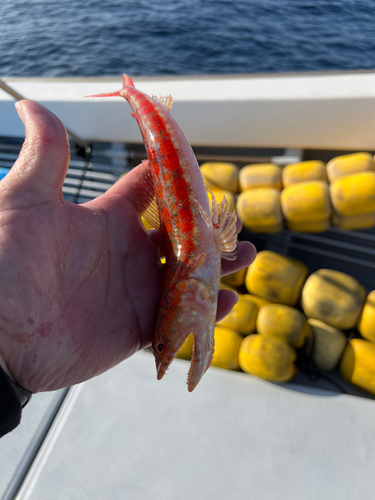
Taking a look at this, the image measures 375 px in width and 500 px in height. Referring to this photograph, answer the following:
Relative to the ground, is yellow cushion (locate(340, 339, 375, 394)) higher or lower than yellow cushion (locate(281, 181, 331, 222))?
lower

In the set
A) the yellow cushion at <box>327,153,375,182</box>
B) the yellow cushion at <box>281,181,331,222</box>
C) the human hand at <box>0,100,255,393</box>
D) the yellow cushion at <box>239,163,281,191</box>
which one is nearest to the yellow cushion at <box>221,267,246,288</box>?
the yellow cushion at <box>281,181,331,222</box>

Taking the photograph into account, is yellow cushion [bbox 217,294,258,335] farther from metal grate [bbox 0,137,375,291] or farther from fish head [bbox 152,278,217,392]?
fish head [bbox 152,278,217,392]

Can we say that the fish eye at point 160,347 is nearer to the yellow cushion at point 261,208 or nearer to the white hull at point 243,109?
the yellow cushion at point 261,208

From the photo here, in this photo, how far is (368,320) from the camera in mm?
3586

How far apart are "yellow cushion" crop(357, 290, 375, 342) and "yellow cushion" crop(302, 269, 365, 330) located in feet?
0.17

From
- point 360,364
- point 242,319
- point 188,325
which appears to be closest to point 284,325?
point 242,319

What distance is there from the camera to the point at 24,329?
1864mm

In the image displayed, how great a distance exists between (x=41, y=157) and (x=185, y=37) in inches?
549

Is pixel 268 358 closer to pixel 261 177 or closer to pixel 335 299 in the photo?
pixel 335 299

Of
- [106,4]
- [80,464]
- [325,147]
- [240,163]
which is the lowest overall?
[80,464]

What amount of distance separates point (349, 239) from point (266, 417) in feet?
10.4

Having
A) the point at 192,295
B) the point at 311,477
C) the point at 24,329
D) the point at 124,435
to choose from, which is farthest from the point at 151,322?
the point at 311,477

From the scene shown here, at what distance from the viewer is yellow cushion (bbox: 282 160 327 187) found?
4312 mm

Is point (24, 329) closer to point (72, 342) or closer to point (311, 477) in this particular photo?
point (72, 342)
